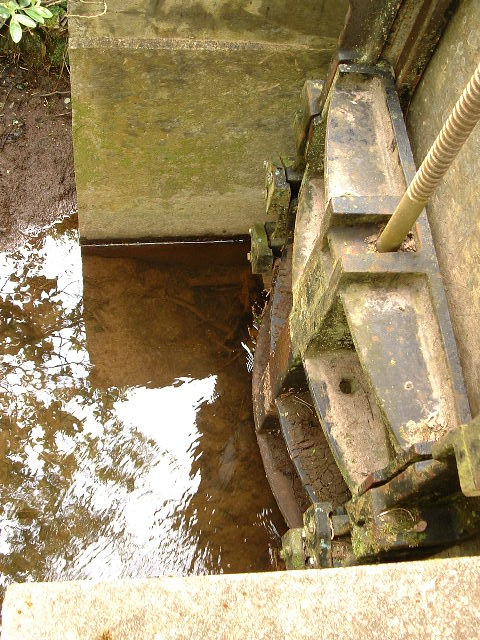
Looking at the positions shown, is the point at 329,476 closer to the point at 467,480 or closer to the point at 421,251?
the point at 421,251

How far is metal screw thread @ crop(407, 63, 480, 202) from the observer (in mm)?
1607

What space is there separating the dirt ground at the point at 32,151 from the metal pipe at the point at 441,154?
131 inches

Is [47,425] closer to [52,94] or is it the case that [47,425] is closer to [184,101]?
[184,101]

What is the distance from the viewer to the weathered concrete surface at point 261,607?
1.17m

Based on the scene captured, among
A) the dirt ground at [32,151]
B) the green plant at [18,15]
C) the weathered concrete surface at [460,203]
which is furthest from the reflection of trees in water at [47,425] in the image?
the weathered concrete surface at [460,203]

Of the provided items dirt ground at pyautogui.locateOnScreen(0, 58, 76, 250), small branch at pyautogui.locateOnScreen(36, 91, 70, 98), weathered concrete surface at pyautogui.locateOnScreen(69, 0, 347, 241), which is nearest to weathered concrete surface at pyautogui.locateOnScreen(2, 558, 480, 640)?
weathered concrete surface at pyautogui.locateOnScreen(69, 0, 347, 241)

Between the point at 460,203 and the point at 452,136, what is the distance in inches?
36.0

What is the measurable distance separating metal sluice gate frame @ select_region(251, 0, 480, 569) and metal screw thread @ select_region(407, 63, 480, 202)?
542 millimetres

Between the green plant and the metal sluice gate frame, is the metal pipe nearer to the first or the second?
the metal sluice gate frame

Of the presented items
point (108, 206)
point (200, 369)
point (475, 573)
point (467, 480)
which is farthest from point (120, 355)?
point (475, 573)

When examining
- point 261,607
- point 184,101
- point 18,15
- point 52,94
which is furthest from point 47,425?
point 261,607

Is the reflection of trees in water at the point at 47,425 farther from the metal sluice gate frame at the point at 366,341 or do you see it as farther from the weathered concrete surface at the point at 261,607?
the weathered concrete surface at the point at 261,607

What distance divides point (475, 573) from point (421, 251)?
55.7 inches

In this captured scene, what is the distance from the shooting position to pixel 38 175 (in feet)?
16.1
